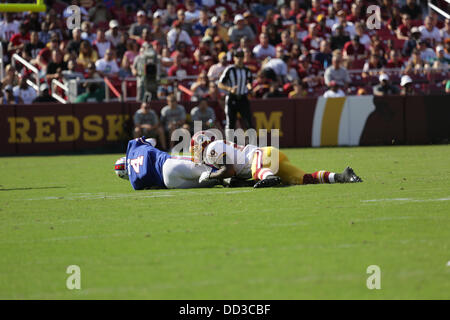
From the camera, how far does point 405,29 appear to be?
Result: 27172mm

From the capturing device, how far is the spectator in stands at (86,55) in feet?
74.3

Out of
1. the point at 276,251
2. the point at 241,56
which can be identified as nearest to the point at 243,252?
the point at 276,251

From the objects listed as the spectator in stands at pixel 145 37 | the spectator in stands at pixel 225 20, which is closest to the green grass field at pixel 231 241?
the spectator in stands at pixel 145 37

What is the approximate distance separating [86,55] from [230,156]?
13.2m

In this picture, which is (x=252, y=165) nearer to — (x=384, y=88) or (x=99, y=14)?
(x=384, y=88)

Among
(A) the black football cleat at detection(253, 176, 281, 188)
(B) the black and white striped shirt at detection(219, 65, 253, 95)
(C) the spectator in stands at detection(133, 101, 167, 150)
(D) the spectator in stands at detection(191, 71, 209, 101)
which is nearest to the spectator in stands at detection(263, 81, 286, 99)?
(D) the spectator in stands at detection(191, 71, 209, 101)

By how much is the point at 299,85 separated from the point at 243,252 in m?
16.0

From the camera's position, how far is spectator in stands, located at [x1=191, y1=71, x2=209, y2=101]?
22.1 meters

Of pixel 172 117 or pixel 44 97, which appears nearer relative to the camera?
pixel 172 117

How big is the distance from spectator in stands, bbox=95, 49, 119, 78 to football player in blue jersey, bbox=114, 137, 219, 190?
1120 cm

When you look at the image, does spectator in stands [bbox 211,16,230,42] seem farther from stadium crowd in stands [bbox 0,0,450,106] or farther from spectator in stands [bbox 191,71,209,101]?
spectator in stands [bbox 191,71,209,101]

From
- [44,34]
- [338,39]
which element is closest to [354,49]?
[338,39]

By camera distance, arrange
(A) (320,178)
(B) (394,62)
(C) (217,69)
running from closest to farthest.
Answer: (A) (320,178) < (C) (217,69) < (B) (394,62)

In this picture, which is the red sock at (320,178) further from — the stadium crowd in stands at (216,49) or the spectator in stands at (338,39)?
the spectator in stands at (338,39)
